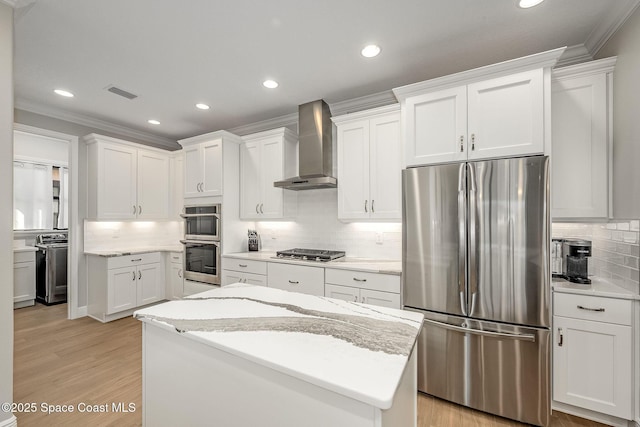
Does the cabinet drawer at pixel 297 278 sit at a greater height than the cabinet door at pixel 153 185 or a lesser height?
lesser

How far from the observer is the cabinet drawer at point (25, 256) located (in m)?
4.43

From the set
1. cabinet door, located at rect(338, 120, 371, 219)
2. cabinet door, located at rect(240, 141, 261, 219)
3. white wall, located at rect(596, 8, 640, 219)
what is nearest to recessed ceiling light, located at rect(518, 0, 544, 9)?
white wall, located at rect(596, 8, 640, 219)

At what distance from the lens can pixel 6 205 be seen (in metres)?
1.74

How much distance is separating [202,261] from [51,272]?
9.18 feet

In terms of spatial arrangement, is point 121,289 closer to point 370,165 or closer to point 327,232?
point 327,232

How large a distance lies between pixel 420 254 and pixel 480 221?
1.63 ft

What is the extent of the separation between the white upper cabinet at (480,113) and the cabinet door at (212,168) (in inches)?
95.1

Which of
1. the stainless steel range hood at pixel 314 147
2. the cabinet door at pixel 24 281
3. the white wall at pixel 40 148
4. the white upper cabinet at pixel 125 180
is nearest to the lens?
the stainless steel range hood at pixel 314 147

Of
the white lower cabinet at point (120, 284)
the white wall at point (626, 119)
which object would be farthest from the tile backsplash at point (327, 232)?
the white lower cabinet at point (120, 284)

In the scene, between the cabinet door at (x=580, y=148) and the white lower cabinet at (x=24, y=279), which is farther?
the white lower cabinet at (x=24, y=279)

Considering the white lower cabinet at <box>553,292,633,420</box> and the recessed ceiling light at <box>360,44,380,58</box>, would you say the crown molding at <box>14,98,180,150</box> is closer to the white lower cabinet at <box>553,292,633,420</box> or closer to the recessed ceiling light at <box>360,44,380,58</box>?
the recessed ceiling light at <box>360,44,380,58</box>

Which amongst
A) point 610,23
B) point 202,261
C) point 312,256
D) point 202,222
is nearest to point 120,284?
point 202,261

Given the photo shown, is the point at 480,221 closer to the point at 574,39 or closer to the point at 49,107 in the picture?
the point at 574,39

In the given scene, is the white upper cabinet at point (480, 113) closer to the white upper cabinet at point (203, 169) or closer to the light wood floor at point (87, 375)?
the light wood floor at point (87, 375)
